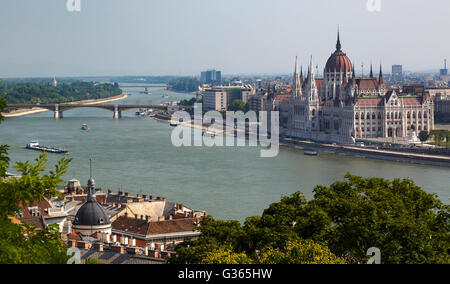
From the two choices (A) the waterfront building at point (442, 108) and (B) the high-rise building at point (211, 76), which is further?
(B) the high-rise building at point (211, 76)

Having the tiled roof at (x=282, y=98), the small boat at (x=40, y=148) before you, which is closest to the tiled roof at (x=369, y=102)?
the tiled roof at (x=282, y=98)

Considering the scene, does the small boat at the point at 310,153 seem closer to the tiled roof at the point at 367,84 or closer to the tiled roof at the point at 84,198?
the tiled roof at the point at 367,84

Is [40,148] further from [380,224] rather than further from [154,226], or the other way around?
[380,224]

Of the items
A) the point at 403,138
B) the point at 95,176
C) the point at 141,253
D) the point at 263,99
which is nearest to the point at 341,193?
the point at 141,253

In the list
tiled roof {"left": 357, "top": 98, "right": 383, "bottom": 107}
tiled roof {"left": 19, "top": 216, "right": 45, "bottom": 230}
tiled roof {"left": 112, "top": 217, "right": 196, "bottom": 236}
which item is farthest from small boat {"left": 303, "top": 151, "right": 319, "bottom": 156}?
tiled roof {"left": 19, "top": 216, "right": 45, "bottom": 230}

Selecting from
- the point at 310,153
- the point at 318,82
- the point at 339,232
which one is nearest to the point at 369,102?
the point at 310,153
